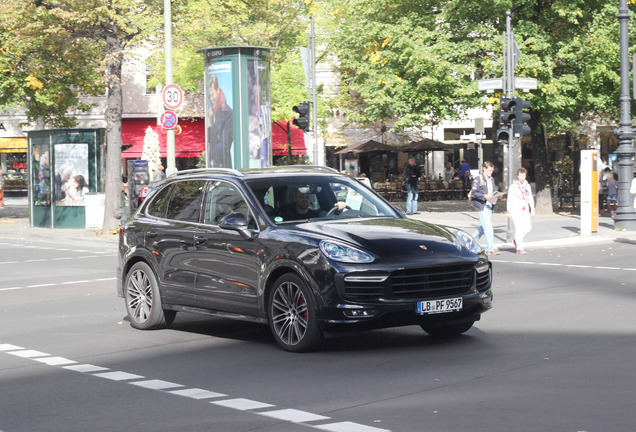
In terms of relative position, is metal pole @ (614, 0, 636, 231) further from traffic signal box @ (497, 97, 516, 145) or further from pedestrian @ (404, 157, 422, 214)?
pedestrian @ (404, 157, 422, 214)

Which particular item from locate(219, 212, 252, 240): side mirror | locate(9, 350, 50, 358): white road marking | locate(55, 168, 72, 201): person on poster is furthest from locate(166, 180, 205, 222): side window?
locate(55, 168, 72, 201): person on poster

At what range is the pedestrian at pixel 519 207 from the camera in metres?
20.1

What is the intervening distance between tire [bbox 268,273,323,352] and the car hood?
0.52 m

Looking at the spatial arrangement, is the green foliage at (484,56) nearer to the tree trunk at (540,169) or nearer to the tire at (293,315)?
the tree trunk at (540,169)

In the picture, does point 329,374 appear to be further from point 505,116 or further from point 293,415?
point 505,116

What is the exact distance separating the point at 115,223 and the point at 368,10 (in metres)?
12.2

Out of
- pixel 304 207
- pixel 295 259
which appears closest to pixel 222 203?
pixel 304 207

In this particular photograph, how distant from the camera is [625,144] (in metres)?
26.2

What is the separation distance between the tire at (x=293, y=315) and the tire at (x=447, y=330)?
136 cm

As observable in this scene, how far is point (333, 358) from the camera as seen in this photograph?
28.9 feet

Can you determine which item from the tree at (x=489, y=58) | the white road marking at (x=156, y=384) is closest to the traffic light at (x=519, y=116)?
the tree at (x=489, y=58)

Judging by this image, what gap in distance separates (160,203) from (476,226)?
56.7 ft

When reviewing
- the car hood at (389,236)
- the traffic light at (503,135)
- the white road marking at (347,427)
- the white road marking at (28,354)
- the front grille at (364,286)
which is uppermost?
the traffic light at (503,135)

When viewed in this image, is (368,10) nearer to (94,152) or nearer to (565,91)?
(565,91)
